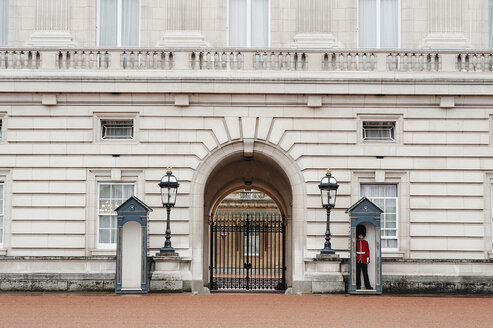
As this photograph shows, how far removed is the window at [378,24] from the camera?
84.9 ft

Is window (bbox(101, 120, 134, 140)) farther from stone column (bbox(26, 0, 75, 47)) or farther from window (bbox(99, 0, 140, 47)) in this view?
stone column (bbox(26, 0, 75, 47))

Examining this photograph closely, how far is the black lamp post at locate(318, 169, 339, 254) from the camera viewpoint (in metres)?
23.6

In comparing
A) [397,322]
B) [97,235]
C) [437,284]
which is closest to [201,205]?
[97,235]

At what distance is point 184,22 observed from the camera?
25312 millimetres

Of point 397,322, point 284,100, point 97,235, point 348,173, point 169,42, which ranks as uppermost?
point 169,42

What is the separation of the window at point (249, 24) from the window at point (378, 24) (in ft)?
8.76

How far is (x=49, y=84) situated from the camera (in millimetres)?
24672

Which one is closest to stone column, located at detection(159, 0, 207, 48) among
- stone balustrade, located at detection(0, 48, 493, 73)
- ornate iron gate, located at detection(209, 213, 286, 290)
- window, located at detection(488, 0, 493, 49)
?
stone balustrade, located at detection(0, 48, 493, 73)

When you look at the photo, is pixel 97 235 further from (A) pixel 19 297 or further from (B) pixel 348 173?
(B) pixel 348 173

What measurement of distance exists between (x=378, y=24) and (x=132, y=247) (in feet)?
30.6

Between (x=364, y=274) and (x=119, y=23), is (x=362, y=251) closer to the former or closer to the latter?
(x=364, y=274)

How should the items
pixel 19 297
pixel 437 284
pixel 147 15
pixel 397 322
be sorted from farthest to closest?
pixel 147 15 < pixel 437 284 < pixel 19 297 < pixel 397 322

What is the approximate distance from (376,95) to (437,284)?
527 centimetres

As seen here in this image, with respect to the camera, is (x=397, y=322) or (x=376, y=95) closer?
(x=397, y=322)
